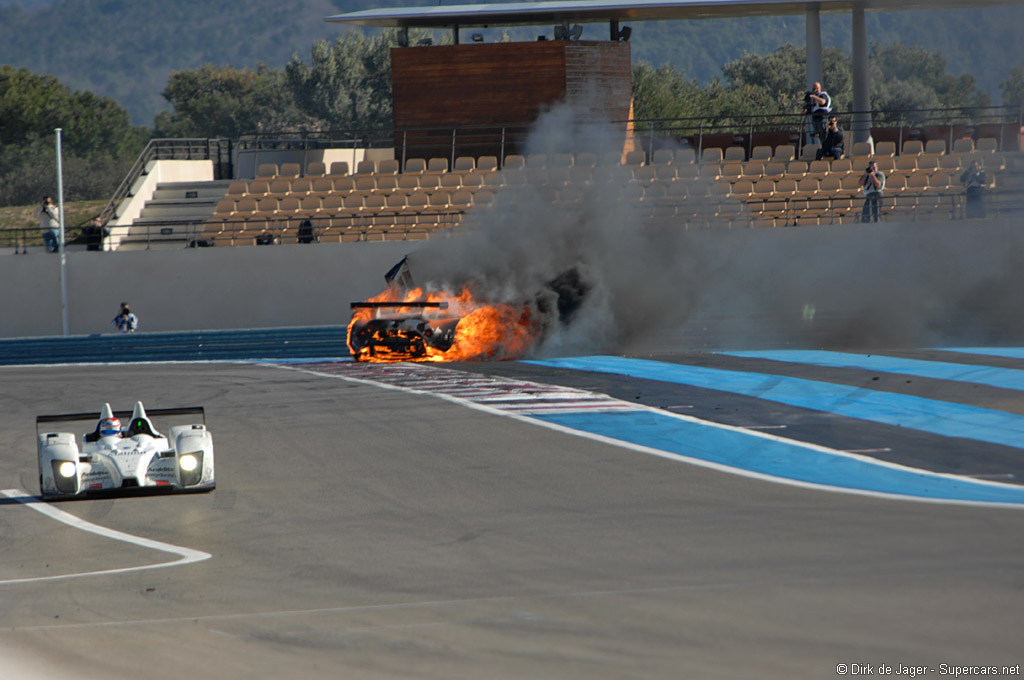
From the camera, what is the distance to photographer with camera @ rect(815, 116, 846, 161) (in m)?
26.9

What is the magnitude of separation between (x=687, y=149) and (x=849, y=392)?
1540 centimetres

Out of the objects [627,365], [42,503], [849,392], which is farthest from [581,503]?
[627,365]

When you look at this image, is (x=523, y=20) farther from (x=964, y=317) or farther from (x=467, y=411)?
(x=467, y=411)

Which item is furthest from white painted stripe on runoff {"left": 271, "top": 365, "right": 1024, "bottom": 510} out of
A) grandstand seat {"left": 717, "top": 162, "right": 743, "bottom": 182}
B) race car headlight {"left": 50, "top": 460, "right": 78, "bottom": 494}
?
grandstand seat {"left": 717, "top": 162, "right": 743, "bottom": 182}

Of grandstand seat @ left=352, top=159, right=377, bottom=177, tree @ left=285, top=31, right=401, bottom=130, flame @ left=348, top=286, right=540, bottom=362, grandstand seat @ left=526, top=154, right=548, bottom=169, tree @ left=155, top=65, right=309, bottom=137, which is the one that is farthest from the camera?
tree @ left=155, top=65, right=309, bottom=137

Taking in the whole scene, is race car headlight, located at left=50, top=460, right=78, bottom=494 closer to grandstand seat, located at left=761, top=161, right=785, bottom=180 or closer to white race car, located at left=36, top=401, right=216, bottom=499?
white race car, located at left=36, top=401, right=216, bottom=499

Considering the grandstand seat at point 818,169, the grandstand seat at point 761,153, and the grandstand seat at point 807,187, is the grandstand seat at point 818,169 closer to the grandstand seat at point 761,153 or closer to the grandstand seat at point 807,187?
the grandstand seat at point 807,187

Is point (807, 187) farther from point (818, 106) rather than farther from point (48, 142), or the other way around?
point (48, 142)

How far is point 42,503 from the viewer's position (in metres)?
9.82

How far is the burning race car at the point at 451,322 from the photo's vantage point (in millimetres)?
17891

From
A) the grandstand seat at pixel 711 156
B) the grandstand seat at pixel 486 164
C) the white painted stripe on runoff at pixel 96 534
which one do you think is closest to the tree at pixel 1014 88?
the grandstand seat at pixel 711 156

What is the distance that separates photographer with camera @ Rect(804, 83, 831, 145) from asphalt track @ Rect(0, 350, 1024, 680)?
14.7 m

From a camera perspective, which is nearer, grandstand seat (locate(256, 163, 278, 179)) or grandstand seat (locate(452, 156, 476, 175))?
grandstand seat (locate(452, 156, 476, 175))

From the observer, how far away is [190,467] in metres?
9.84
